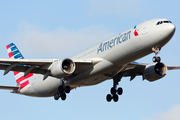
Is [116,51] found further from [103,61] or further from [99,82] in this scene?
[99,82]

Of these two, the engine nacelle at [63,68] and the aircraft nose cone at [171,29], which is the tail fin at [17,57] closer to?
the engine nacelle at [63,68]

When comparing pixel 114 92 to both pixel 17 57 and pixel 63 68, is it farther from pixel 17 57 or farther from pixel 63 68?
pixel 17 57

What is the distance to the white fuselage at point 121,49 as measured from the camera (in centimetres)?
2873

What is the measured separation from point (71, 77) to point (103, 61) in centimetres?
430

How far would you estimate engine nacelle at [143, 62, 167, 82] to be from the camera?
3556 cm

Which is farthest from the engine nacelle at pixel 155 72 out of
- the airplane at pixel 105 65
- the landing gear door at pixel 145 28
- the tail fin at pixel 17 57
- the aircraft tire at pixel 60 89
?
the tail fin at pixel 17 57

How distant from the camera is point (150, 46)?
29.0m

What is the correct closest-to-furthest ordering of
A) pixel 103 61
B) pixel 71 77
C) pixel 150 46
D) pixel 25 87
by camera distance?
pixel 150 46 < pixel 103 61 < pixel 71 77 < pixel 25 87

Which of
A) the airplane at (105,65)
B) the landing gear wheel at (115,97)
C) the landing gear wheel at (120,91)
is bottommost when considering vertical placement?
the landing gear wheel at (115,97)

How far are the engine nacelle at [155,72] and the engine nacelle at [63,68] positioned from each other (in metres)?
8.64

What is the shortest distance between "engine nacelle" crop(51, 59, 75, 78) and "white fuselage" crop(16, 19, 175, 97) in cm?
157

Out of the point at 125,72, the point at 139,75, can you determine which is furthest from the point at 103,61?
the point at 139,75

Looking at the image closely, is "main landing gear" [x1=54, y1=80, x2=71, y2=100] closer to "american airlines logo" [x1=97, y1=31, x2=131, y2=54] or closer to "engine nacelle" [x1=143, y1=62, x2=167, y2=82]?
"american airlines logo" [x1=97, y1=31, x2=131, y2=54]

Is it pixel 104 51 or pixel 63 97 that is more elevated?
pixel 104 51
